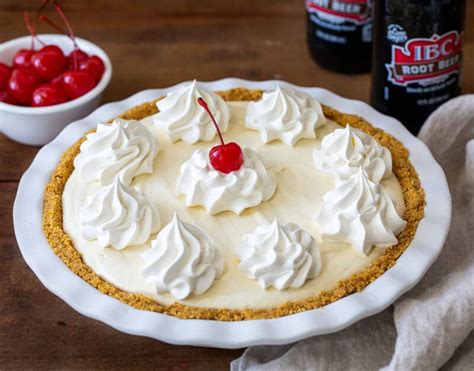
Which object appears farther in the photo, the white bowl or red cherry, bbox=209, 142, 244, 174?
the white bowl

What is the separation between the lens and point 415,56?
186 centimetres

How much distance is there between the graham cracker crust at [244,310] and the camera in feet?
4.64

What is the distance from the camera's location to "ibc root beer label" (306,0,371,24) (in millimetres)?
2094

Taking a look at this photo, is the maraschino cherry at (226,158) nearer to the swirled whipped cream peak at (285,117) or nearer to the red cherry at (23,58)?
the swirled whipped cream peak at (285,117)

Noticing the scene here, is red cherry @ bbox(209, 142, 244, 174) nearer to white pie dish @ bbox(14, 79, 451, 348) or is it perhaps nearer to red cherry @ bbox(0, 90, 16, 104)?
white pie dish @ bbox(14, 79, 451, 348)

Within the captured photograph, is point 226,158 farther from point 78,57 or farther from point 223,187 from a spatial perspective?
point 78,57

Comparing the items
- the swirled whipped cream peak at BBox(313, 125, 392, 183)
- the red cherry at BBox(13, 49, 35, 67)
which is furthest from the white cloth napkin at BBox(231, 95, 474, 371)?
the red cherry at BBox(13, 49, 35, 67)

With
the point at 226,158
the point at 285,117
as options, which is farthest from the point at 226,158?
the point at 285,117

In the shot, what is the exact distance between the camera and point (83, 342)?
155 cm

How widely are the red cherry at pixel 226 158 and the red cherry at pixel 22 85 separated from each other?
1.91 feet

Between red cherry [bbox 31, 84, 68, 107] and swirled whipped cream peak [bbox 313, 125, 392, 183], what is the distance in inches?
24.7

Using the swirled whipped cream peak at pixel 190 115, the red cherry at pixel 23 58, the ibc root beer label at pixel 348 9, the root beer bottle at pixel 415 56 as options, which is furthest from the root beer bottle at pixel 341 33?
the red cherry at pixel 23 58

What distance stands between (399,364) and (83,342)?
0.57 meters

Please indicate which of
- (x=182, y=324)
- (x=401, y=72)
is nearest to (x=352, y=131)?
(x=401, y=72)
